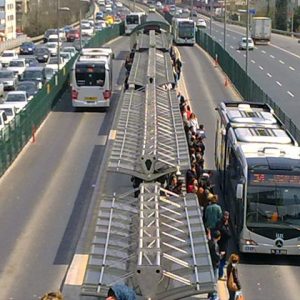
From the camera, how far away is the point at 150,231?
13.9 m

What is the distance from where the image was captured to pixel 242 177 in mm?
20234

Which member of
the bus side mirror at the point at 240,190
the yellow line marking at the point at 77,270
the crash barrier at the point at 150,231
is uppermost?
the crash barrier at the point at 150,231

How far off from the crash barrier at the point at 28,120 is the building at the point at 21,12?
101 meters

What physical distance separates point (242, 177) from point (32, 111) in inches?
666

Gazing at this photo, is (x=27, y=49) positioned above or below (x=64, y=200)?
below

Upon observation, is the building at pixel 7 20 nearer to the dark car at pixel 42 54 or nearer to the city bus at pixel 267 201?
the dark car at pixel 42 54

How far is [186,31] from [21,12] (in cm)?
8631

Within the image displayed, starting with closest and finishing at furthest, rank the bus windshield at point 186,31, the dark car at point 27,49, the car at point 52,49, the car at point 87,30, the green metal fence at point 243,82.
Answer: the green metal fence at point 243,82, the car at point 52,49, the bus windshield at point 186,31, the dark car at point 27,49, the car at point 87,30

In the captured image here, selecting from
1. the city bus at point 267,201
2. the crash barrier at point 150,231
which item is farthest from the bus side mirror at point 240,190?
the crash barrier at point 150,231

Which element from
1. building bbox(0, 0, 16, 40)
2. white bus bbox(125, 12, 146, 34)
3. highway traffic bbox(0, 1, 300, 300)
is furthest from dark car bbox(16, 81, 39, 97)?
building bbox(0, 0, 16, 40)

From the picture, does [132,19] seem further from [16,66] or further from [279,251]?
[279,251]

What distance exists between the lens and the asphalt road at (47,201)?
61.7ft

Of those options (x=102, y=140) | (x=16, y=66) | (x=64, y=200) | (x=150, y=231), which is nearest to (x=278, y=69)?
(x=16, y=66)

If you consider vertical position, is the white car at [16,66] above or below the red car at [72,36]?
above
